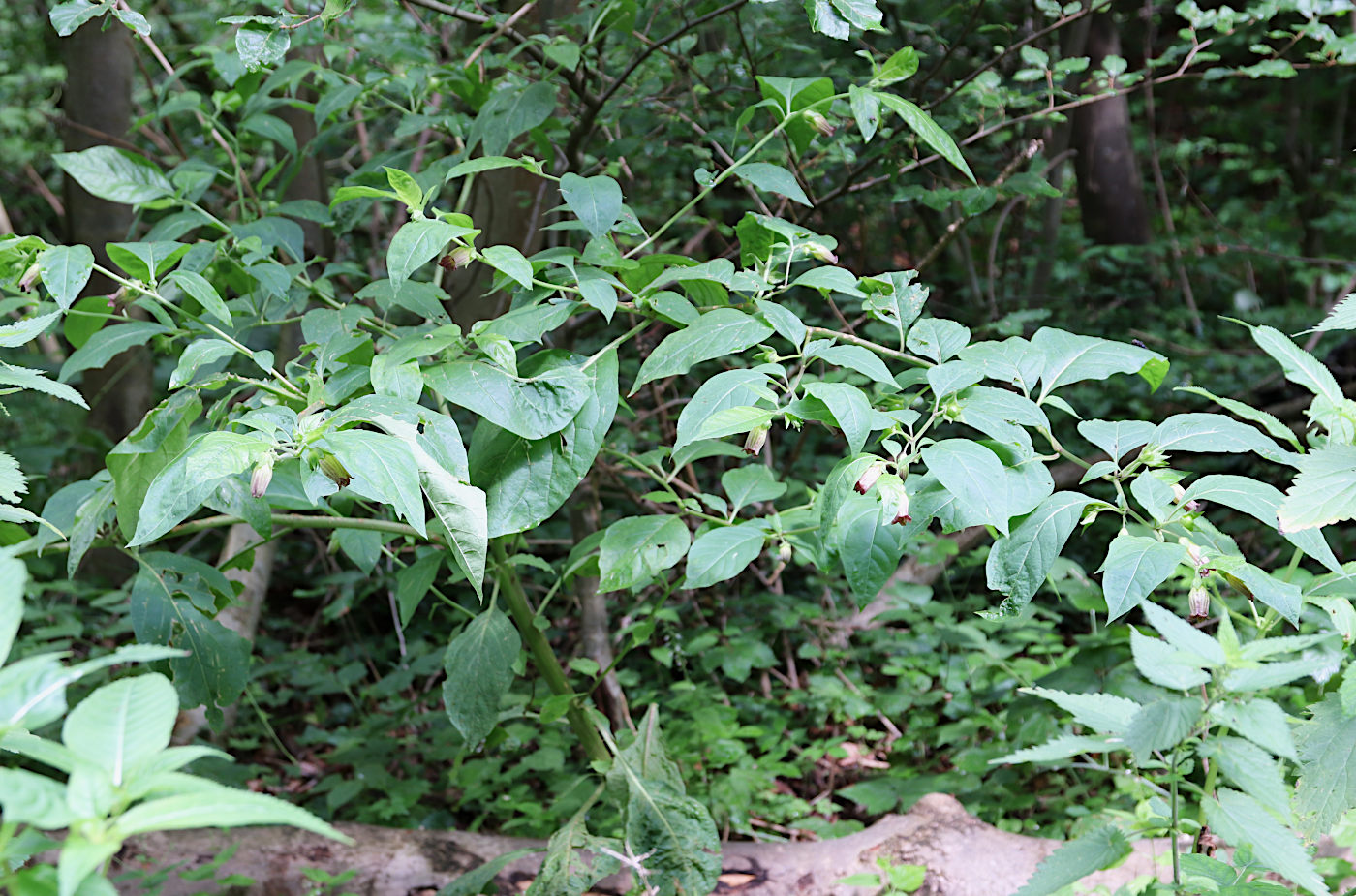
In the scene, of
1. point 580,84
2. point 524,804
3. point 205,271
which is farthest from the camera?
point 524,804

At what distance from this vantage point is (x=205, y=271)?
5.93 feet

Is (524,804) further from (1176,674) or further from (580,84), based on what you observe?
(1176,674)

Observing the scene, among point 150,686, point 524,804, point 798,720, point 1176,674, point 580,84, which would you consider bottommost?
point 798,720

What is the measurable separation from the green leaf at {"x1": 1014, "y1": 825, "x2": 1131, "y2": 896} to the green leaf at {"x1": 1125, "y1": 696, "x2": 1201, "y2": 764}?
0.24 m

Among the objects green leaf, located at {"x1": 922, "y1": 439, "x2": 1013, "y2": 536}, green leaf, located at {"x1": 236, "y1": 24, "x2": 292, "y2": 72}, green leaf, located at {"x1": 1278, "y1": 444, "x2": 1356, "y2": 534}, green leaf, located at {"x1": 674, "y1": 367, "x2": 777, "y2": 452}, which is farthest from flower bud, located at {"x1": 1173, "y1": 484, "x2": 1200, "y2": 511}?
green leaf, located at {"x1": 236, "y1": 24, "x2": 292, "y2": 72}

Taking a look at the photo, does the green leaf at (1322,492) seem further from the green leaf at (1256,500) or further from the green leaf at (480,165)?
the green leaf at (480,165)

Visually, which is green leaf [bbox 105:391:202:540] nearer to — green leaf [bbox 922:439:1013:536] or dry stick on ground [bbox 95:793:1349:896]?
green leaf [bbox 922:439:1013:536]

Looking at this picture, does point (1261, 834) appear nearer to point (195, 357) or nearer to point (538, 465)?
point (538, 465)

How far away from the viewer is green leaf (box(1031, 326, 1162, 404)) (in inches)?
48.6

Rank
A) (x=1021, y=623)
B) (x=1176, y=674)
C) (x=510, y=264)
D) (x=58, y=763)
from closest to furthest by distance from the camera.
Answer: (x=58, y=763), (x=1176, y=674), (x=510, y=264), (x=1021, y=623)

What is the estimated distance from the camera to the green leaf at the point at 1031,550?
111cm

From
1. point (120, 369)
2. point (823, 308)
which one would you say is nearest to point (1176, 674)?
point (823, 308)

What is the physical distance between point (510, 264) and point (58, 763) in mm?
841

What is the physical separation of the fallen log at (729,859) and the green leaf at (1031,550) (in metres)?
1.28
